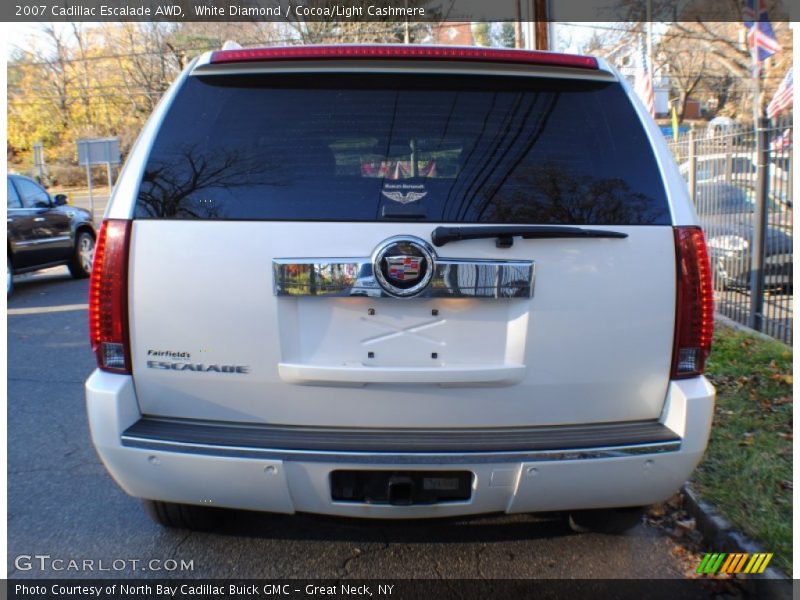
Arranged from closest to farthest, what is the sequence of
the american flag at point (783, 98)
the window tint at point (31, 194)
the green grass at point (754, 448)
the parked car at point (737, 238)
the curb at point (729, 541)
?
1. the curb at point (729, 541)
2. the green grass at point (754, 448)
3. the parked car at point (737, 238)
4. the american flag at point (783, 98)
5. the window tint at point (31, 194)

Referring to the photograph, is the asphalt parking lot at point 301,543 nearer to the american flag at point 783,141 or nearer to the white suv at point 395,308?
the white suv at point 395,308

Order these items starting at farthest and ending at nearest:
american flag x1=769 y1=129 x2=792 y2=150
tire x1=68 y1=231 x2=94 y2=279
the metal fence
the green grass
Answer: tire x1=68 y1=231 x2=94 y2=279 → the metal fence → american flag x1=769 y1=129 x2=792 y2=150 → the green grass

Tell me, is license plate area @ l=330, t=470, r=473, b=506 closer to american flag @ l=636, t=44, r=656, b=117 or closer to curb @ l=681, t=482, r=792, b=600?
curb @ l=681, t=482, r=792, b=600

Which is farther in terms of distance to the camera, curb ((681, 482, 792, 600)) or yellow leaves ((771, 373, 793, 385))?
yellow leaves ((771, 373, 793, 385))

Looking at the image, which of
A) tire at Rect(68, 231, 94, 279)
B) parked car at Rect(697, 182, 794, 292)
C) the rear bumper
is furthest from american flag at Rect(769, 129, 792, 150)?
tire at Rect(68, 231, 94, 279)

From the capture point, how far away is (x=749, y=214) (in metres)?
7.51

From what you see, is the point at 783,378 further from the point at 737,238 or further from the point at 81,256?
the point at 81,256

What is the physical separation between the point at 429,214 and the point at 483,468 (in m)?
0.92

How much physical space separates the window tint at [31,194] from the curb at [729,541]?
10.9 metres

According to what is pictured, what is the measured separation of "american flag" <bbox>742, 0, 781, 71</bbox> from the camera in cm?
694

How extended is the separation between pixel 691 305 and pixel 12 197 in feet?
36.3

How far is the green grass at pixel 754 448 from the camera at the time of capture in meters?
3.16

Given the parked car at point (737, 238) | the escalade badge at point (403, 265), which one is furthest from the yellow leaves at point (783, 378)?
the escalade badge at point (403, 265)

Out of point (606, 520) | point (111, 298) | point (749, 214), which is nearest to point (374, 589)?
point (606, 520)
